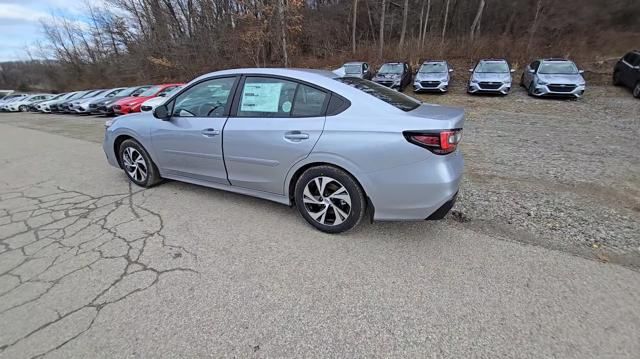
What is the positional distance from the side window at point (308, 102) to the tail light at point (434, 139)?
87 cm

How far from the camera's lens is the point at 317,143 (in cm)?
287

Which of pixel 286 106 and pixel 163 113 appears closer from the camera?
pixel 286 106

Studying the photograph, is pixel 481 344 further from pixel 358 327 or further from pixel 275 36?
pixel 275 36

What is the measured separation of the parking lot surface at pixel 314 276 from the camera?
190cm

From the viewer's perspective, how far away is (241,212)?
3.59 metres

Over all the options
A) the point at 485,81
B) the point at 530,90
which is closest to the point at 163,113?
the point at 485,81

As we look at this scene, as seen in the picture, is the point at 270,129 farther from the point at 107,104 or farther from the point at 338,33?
the point at 338,33

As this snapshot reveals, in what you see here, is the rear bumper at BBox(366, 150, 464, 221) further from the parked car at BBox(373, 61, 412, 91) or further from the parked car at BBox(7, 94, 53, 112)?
the parked car at BBox(7, 94, 53, 112)


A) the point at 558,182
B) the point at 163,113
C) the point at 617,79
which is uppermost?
the point at 163,113

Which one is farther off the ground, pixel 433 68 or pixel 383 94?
pixel 433 68

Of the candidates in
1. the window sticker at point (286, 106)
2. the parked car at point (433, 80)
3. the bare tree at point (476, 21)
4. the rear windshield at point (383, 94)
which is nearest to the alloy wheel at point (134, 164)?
the window sticker at point (286, 106)

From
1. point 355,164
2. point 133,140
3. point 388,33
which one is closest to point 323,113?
point 355,164

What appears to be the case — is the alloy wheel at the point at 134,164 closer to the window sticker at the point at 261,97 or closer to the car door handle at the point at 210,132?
the car door handle at the point at 210,132

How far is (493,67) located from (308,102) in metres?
14.6
